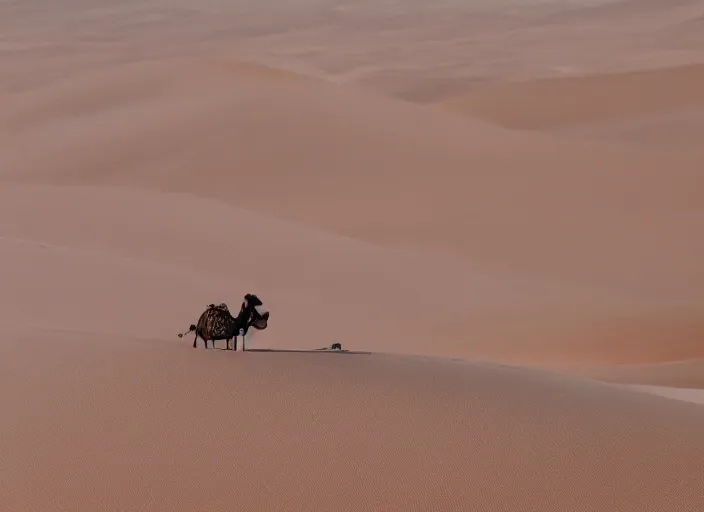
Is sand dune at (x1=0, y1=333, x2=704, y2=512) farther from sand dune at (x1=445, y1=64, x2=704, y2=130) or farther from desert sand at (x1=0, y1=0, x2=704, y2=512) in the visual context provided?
sand dune at (x1=445, y1=64, x2=704, y2=130)

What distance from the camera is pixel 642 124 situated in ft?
105

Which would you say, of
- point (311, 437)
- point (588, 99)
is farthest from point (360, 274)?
point (588, 99)

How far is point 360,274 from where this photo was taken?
1703 cm

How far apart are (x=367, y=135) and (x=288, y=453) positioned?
21869mm

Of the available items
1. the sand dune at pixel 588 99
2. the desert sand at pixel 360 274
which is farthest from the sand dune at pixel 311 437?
the sand dune at pixel 588 99

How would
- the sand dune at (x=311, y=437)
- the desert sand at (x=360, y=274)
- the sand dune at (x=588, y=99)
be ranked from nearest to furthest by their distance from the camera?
the sand dune at (x=311, y=437), the desert sand at (x=360, y=274), the sand dune at (x=588, y=99)

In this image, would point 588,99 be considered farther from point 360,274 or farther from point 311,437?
point 311,437

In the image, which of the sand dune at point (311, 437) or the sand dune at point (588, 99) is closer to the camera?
the sand dune at point (311, 437)

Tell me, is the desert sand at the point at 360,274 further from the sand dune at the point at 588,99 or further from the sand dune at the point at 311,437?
the sand dune at the point at 588,99

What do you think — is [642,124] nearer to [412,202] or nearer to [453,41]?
[412,202]

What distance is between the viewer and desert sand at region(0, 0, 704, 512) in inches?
228

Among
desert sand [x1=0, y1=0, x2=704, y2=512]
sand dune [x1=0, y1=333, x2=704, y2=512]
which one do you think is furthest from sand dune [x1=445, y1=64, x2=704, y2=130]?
sand dune [x1=0, y1=333, x2=704, y2=512]

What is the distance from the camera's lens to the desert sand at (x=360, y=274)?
5.80 m

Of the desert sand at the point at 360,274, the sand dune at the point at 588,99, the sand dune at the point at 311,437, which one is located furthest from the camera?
the sand dune at the point at 588,99
